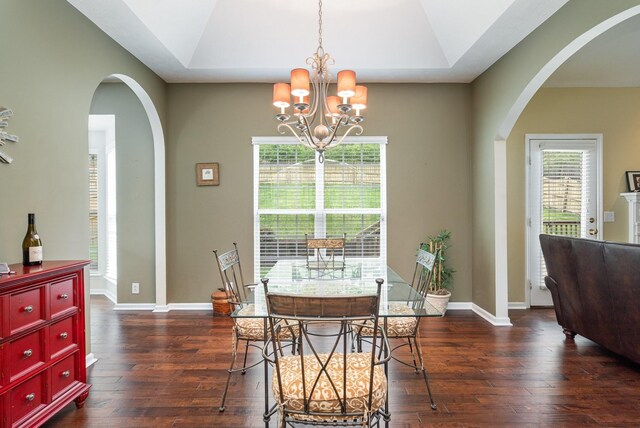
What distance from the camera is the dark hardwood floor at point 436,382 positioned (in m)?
2.22

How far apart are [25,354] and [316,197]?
10.6 ft

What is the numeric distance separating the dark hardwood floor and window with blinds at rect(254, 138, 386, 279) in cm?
128

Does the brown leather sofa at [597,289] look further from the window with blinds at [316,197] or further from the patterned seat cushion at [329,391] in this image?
the patterned seat cushion at [329,391]

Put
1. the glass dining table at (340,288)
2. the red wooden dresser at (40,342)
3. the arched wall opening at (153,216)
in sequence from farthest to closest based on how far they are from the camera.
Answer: the arched wall opening at (153,216) → the glass dining table at (340,288) → the red wooden dresser at (40,342)

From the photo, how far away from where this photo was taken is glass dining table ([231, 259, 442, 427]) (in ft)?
6.60

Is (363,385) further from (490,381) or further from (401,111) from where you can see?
(401,111)

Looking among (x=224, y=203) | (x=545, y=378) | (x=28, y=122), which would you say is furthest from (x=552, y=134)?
(x=28, y=122)

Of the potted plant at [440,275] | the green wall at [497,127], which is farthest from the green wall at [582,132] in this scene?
the potted plant at [440,275]

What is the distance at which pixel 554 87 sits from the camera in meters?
4.70

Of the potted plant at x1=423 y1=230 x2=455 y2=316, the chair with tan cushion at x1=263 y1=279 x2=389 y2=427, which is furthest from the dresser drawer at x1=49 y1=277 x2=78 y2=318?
the potted plant at x1=423 y1=230 x2=455 y2=316

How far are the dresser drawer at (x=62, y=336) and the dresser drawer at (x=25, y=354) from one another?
0.23ft

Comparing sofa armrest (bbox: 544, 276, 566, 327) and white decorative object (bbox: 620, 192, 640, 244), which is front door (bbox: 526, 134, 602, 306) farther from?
sofa armrest (bbox: 544, 276, 566, 327)

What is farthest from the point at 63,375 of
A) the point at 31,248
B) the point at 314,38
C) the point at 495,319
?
the point at 495,319

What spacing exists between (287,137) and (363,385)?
346cm
